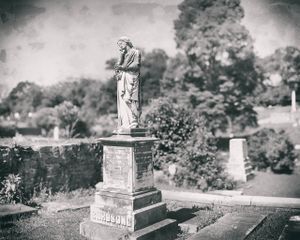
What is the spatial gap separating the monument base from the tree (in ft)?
68.0

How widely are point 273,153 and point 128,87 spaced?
1226 cm

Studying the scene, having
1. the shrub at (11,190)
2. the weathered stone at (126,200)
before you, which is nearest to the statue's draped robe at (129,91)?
the weathered stone at (126,200)

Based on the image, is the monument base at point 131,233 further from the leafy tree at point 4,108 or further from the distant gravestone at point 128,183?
the leafy tree at point 4,108

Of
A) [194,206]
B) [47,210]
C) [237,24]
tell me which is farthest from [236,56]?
[47,210]

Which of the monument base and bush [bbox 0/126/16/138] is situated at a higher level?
bush [bbox 0/126/16/138]

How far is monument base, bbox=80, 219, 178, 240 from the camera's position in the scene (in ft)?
21.1

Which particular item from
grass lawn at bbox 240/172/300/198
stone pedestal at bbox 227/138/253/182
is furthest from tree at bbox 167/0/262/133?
grass lawn at bbox 240/172/300/198

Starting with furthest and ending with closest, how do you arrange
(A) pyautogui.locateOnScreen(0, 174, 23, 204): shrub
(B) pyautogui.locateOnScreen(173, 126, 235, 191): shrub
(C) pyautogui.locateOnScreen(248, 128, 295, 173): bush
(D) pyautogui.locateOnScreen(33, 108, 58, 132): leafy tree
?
(D) pyautogui.locateOnScreen(33, 108, 58, 132): leafy tree
(C) pyautogui.locateOnScreen(248, 128, 295, 173): bush
(B) pyautogui.locateOnScreen(173, 126, 235, 191): shrub
(A) pyautogui.locateOnScreen(0, 174, 23, 204): shrub

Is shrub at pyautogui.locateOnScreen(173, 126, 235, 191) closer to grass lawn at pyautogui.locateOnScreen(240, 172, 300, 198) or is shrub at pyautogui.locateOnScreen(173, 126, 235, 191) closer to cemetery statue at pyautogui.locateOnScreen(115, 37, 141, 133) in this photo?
grass lawn at pyautogui.locateOnScreen(240, 172, 300, 198)

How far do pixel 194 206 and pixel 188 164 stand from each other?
399cm

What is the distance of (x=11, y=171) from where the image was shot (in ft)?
34.1

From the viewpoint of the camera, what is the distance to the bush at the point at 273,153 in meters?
17.5

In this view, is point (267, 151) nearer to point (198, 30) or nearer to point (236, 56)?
point (236, 56)

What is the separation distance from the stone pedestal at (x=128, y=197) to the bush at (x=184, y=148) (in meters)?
5.87
